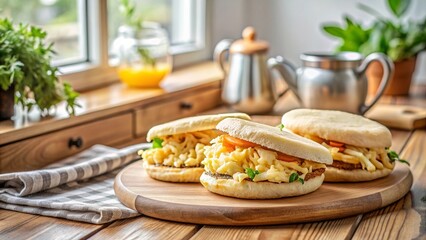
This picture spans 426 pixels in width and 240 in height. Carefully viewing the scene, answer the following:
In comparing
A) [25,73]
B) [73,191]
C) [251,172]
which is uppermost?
[25,73]

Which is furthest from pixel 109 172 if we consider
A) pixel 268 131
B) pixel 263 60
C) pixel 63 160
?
pixel 263 60

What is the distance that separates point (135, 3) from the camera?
262 centimetres

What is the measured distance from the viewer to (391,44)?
2.61 meters

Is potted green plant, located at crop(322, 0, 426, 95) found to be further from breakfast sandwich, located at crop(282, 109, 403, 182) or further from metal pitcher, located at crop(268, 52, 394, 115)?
breakfast sandwich, located at crop(282, 109, 403, 182)

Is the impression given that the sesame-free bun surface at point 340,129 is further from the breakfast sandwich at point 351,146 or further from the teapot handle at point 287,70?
the teapot handle at point 287,70

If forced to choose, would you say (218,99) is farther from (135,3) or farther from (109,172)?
(109,172)

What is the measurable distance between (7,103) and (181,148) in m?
0.48

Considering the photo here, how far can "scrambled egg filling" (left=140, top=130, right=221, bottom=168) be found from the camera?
4.84ft

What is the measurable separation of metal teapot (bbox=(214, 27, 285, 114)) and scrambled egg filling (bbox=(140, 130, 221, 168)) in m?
0.80

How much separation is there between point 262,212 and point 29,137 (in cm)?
65

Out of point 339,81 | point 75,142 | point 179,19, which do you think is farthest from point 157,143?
point 179,19

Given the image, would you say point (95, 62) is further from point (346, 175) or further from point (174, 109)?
point (346, 175)

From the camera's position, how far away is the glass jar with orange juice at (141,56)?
90.6 inches

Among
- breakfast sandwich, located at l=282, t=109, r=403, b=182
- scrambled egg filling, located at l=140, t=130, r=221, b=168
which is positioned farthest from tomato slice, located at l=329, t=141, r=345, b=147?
scrambled egg filling, located at l=140, t=130, r=221, b=168
